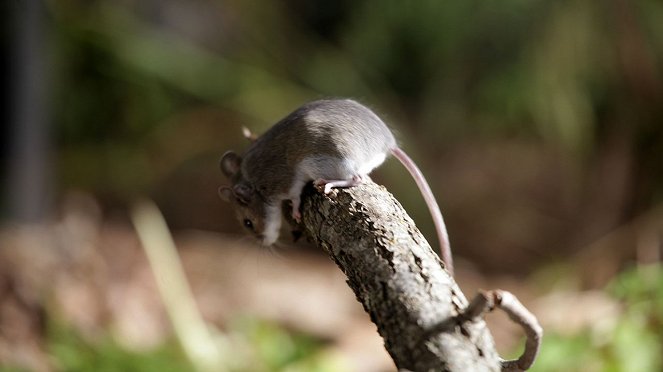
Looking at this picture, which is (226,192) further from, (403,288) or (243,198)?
(403,288)

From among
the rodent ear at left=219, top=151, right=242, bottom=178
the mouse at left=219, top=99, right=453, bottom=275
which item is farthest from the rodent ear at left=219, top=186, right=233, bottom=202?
the rodent ear at left=219, top=151, right=242, bottom=178

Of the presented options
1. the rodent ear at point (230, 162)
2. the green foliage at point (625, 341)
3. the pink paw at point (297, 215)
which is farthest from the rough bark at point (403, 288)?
the green foliage at point (625, 341)

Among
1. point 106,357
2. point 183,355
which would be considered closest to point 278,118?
point 183,355

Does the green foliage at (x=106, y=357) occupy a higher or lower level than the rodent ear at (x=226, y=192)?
higher

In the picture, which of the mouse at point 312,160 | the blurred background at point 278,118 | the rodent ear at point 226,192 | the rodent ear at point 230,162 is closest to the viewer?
the mouse at point 312,160

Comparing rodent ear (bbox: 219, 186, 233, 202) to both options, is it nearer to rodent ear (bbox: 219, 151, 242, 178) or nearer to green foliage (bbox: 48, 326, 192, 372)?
rodent ear (bbox: 219, 151, 242, 178)

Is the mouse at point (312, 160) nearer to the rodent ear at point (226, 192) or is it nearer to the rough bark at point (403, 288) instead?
the rodent ear at point (226, 192)
